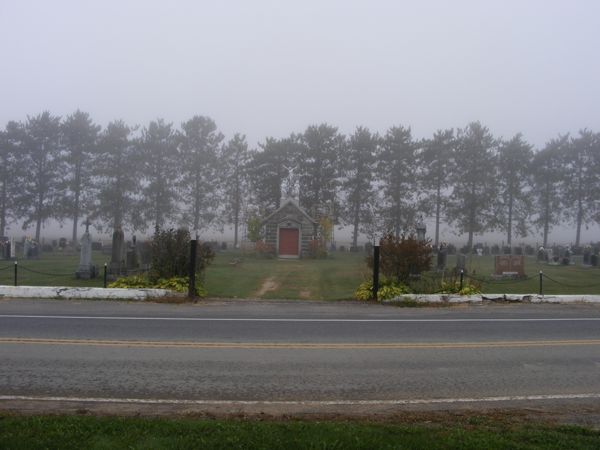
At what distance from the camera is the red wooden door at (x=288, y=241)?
43.1m

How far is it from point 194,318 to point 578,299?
12127 millimetres

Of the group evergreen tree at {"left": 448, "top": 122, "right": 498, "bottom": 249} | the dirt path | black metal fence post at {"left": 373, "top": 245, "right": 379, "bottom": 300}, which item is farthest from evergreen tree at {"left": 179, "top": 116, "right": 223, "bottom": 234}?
black metal fence post at {"left": 373, "top": 245, "right": 379, "bottom": 300}

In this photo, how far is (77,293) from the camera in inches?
620

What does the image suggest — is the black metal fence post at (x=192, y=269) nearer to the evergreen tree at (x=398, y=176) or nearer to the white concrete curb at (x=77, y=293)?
the white concrete curb at (x=77, y=293)

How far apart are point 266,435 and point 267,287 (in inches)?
627

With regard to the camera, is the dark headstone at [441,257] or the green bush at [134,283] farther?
the dark headstone at [441,257]

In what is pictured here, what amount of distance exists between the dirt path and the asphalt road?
5.05m

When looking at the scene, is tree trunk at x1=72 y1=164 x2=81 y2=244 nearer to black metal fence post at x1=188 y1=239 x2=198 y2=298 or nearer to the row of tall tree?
the row of tall tree

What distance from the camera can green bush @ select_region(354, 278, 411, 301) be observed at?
1628cm

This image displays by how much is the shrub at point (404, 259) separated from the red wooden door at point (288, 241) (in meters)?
24.9

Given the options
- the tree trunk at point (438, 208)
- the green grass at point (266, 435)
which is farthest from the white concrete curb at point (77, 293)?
the tree trunk at point (438, 208)

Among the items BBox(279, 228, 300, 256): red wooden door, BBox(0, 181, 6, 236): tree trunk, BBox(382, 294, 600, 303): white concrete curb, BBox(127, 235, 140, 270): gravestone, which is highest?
BBox(0, 181, 6, 236): tree trunk

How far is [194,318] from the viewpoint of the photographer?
12.1 metres

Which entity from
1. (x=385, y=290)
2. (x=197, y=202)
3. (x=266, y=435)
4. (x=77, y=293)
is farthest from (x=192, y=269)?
(x=197, y=202)
